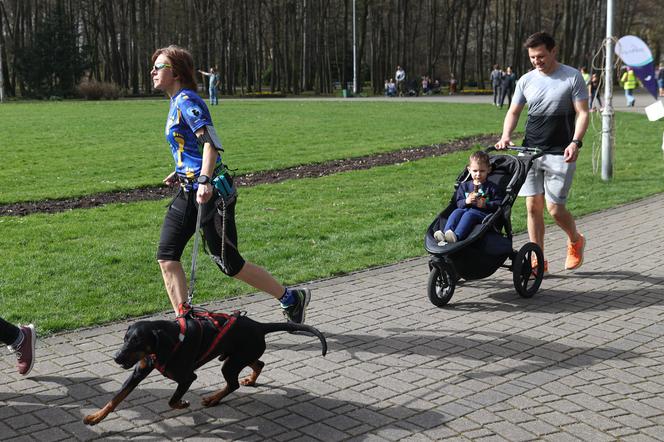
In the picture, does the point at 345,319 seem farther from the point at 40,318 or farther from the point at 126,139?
the point at 126,139

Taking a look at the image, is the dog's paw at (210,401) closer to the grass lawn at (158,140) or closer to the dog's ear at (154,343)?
the dog's ear at (154,343)

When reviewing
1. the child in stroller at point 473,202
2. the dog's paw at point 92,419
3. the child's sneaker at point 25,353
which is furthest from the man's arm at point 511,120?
the dog's paw at point 92,419

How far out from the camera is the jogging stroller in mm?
6562

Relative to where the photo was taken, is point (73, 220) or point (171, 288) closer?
point (171, 288)

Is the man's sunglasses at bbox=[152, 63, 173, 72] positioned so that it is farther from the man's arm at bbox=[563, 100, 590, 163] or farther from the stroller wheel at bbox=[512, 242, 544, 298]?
the man's arm at bbox=[563, 100, 590, 163]

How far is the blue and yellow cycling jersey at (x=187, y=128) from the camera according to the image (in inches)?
201

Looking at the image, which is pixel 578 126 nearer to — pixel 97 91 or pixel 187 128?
pixel 187 128

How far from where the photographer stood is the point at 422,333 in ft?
19.6

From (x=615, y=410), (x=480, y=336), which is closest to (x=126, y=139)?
(x=480, y=336)

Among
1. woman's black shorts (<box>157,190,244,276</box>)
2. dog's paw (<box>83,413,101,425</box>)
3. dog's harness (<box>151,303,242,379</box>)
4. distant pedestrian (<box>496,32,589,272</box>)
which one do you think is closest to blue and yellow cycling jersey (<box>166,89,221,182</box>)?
woman's black shorts (<box>157,190,244,276</box>)

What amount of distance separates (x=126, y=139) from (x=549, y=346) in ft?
61.0

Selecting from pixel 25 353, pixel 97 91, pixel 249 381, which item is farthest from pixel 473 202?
pixel 97 91

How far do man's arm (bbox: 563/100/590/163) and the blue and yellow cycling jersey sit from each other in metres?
3.22

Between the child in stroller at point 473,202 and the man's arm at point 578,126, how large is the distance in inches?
26.5
